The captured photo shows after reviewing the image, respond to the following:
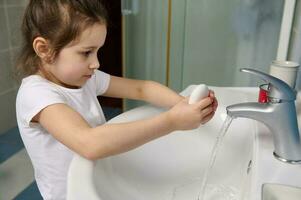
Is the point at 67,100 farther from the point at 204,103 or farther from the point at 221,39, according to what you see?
the point at 221,39

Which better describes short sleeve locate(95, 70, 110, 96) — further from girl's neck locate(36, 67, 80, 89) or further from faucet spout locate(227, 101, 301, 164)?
faucet spout locate(227, 101, 301, 164)

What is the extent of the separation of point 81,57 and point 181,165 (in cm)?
31

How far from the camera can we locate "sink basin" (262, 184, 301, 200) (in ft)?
1.42

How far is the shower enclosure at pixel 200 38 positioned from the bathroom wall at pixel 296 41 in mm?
308

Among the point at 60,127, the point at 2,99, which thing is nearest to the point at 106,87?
the point at 60,127

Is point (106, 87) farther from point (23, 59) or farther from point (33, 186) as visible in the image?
point (33, 186)

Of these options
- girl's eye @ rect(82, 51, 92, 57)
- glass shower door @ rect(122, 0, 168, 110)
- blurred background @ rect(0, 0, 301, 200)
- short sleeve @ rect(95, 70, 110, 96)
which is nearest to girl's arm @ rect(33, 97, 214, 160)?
girl's eye @ rect(82, 51, 92, 57)

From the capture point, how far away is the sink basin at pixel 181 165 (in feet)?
2.07

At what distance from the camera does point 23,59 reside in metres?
0.74

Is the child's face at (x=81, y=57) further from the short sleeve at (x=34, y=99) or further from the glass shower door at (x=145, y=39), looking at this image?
the glass shower door at (x=145, y=39)

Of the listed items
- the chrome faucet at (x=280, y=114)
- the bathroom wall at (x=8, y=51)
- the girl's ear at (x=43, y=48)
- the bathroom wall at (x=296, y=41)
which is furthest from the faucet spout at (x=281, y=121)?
the bathroom wall at (x=8, y=51)

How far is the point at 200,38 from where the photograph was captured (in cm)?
133

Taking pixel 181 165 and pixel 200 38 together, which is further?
pixel 200 38

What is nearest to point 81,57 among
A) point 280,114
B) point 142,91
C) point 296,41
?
point 142,91
